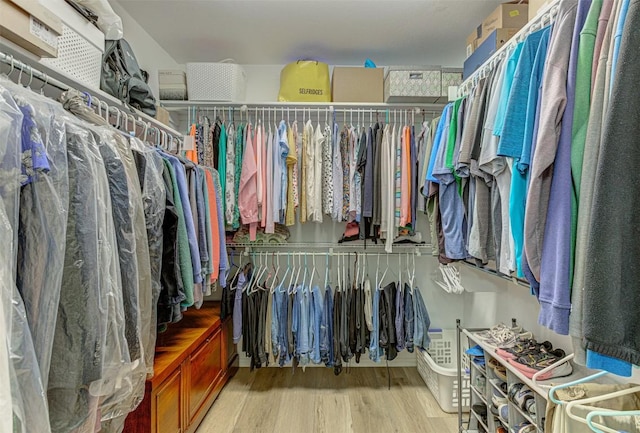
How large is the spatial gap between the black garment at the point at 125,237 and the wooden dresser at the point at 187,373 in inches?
21.1

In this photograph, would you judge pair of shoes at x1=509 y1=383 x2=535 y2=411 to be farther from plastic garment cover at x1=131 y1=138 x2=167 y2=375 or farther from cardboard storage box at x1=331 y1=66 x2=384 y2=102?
cardboard storage box at x1=331 y1=66 x2=384 y2=102

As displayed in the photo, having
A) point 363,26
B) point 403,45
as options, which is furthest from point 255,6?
point 403,45

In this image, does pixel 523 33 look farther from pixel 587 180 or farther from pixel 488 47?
pixel 587 180

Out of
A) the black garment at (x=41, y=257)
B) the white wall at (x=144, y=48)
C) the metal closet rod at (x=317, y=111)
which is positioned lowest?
the black garment at (x=41, y=257)

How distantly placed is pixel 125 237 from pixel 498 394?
1775 millimetres

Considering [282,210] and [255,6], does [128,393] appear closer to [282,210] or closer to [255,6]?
[282,210]

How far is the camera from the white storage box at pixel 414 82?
2443mm

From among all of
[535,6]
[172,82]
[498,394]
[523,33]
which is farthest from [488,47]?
[172,82]

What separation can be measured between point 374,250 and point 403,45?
168 cm

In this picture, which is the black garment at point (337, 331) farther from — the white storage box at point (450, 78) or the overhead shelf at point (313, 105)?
the white storage box at point (450, 78)

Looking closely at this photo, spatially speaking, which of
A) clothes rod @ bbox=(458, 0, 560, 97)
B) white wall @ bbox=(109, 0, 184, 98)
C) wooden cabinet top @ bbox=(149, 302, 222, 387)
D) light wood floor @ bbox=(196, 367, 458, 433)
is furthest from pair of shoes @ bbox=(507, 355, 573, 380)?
white wall @ bbox=(109, 0, 184, 98)

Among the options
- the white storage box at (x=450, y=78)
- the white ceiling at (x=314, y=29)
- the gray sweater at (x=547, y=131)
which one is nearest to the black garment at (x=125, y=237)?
the gray sweater at (x=547, y=131)

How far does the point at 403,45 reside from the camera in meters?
2.63

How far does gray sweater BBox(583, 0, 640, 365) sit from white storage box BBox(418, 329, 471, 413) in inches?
60.4
